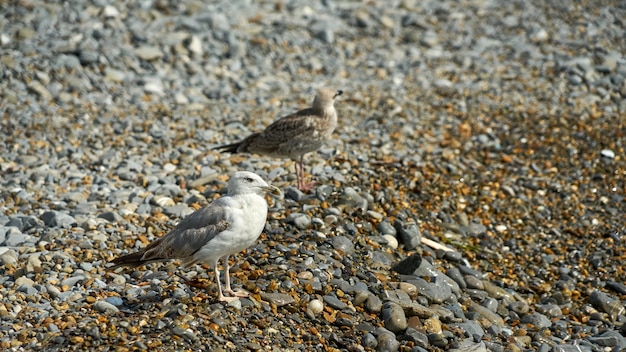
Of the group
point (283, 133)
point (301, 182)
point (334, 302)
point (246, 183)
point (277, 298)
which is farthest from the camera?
point (283, 133)

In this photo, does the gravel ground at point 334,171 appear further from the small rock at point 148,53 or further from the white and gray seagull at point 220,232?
the white and gray seagull at point 220,232

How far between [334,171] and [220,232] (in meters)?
3.84

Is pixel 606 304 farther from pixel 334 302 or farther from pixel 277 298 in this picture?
pixel 277 298

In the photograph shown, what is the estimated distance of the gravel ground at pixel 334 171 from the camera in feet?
23.2

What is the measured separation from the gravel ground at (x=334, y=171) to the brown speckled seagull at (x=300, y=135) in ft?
1.28

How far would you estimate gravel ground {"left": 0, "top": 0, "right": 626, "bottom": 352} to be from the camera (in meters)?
7.07

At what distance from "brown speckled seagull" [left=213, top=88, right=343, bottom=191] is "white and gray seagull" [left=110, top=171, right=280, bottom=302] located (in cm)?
270

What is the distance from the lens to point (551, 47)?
49.0ft

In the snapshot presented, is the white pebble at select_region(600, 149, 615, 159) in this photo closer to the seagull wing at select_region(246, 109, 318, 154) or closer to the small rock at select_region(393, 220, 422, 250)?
the small rock at select_region(393, 220, 422, 250)

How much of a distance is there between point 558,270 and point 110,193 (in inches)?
215

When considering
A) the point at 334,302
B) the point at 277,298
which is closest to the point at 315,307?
the point at 334,302

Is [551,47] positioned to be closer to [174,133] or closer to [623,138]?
[623,138]

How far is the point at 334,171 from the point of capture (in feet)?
33.4

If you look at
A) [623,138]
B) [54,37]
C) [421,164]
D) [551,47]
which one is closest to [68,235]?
[421,164]
